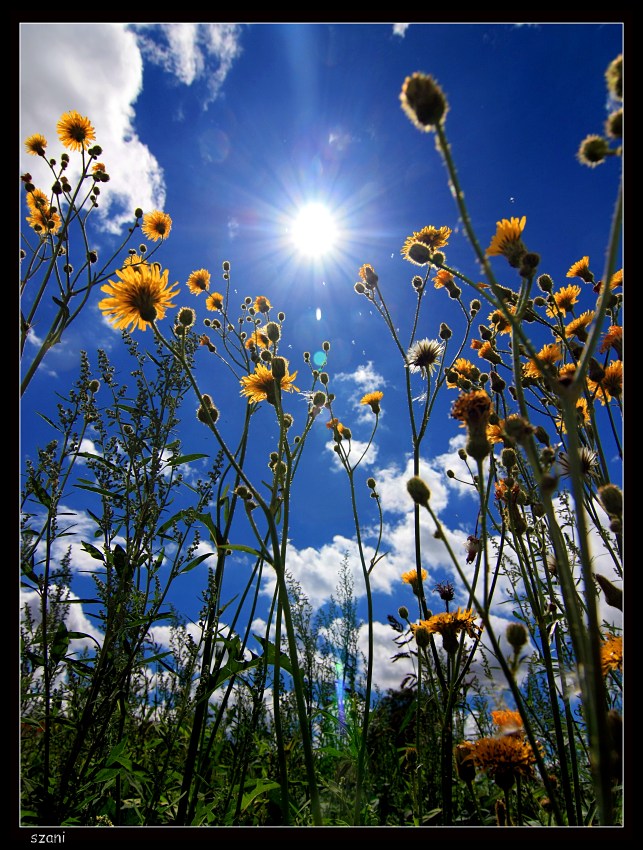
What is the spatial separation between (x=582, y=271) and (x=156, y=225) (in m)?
2.90

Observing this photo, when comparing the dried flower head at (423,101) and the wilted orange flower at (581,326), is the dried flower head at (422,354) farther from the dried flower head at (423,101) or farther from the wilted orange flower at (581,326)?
the dried flower head at (423,101)

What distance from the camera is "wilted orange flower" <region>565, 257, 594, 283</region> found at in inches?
114

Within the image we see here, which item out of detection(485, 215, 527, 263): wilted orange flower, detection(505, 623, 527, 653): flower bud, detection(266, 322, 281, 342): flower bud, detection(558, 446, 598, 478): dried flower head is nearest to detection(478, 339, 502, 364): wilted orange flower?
detection(558, 446, 598, 478): dried flower head

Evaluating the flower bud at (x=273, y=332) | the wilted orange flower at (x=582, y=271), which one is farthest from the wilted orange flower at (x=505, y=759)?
the wilted orange flower at (x=582, y=271)

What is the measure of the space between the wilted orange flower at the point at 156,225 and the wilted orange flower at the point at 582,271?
272cm

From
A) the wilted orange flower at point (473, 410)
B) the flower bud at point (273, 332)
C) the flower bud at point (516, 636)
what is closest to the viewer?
the flower bud at point (516, 636)

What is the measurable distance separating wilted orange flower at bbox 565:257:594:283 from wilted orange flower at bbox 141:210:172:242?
2721 mm

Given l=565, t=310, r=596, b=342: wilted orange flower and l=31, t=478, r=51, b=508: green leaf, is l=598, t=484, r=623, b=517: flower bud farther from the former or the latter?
l=31, t=478, r=51, b=508: green leaf

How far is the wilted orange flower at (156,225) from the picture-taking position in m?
3.51

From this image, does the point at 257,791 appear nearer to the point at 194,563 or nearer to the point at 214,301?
the point at 194,563
